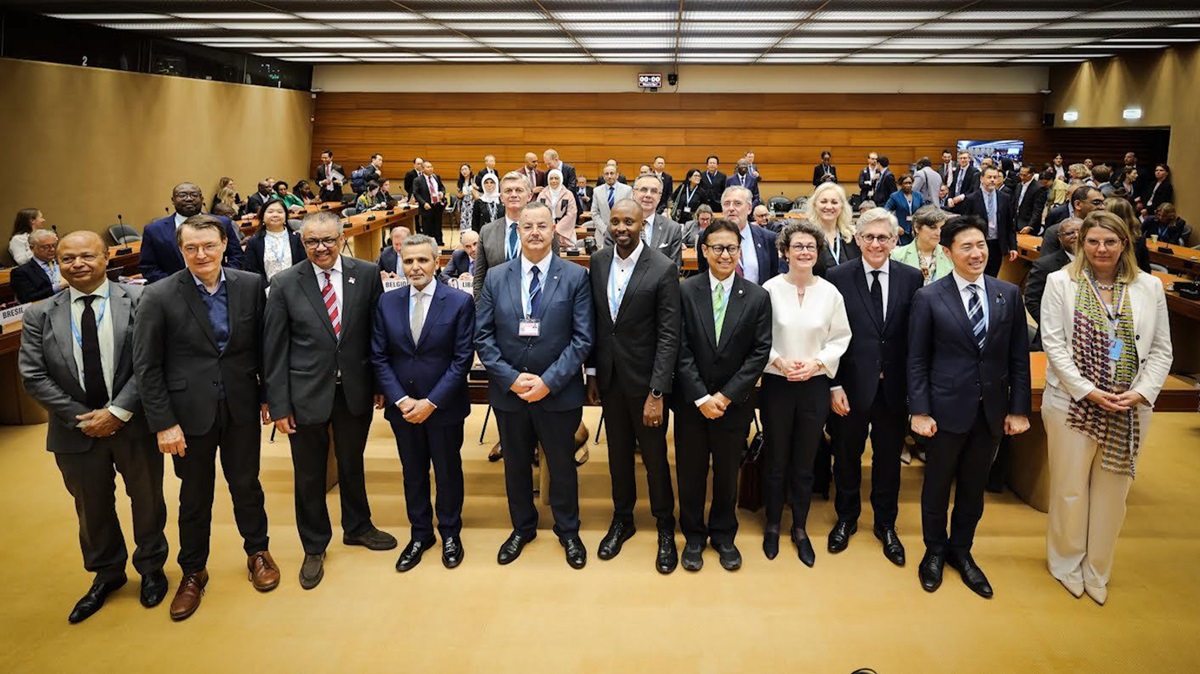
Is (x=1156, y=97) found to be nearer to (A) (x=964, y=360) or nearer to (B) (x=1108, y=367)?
(B) (x=1108, y=367)

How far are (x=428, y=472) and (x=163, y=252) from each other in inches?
106

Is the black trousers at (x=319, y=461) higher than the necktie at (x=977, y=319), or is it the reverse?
the necktie at (x=977, y=319)

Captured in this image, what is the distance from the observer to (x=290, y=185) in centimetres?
1526

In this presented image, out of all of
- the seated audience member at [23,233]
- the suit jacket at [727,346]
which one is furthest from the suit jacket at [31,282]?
the suit jacket at [727,346]

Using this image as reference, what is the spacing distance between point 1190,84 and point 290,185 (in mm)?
15272

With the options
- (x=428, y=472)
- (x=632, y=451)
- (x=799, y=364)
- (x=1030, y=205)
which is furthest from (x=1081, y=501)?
(x=1030, y=205)

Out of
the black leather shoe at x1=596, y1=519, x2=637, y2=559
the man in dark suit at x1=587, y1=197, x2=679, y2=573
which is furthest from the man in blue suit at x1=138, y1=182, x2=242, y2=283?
the black leather shoe at x1=596, y1=519, x2=637, y2=559

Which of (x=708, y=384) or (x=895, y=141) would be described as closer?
(x=708, y=384)

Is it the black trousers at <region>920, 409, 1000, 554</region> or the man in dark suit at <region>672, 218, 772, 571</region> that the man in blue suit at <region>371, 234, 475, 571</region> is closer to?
the man in dark suit at <region>672, 218, 772, 571</region>

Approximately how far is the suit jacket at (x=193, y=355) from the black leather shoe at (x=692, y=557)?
1.93 metres

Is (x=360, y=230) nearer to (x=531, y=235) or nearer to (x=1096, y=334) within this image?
(x=531, y=235)

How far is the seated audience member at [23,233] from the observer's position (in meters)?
7.01

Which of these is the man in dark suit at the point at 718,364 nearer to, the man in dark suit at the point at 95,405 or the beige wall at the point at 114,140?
the man in dark suit at the point at 95,405

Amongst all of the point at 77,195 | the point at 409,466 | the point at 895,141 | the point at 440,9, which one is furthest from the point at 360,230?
the point at 895,141
